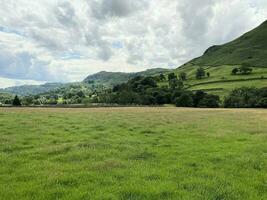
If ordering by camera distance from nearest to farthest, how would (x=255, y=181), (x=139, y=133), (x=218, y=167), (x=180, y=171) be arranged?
(x=255, y=181) < (x=180, y=171) < (x=218, y=167) < (x=139, y=133)

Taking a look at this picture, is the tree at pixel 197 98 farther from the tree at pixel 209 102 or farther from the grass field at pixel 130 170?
the grass field at pixel 130 170

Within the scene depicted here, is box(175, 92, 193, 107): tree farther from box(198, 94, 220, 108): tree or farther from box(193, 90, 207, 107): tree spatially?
box(198, 94, 220, 108): tree

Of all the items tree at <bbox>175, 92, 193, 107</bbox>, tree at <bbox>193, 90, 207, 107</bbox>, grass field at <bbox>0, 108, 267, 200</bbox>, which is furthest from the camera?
tree at <bbox>193, 90, 207, 107</bbox>

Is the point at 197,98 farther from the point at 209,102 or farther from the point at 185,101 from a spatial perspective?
the point at 209,102

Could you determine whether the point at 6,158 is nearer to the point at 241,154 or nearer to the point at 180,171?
the point at 180,171

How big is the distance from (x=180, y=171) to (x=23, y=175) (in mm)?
6751

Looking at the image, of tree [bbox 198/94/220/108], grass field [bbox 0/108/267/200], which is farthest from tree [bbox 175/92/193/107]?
grass field [bbox 0/108/267/200]

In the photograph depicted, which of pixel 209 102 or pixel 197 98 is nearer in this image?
pixel 209 102

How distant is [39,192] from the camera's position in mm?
10945

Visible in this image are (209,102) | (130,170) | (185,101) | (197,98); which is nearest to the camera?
(130,170)

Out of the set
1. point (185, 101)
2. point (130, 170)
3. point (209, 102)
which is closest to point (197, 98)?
point (185, 101)

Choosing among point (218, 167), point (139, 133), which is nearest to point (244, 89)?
point (139, 133)

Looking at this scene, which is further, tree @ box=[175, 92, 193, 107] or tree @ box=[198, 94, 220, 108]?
tree @ box=[175, 92, 193, 107]

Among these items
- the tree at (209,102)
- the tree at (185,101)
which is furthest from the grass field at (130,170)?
the tree at (185,101)
